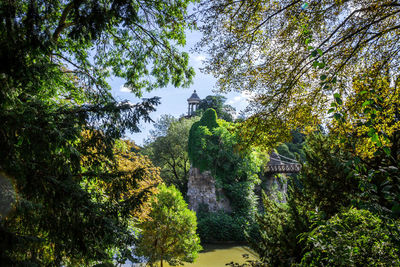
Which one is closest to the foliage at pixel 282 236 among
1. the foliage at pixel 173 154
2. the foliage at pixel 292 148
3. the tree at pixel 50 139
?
the tree at pixel 50 139

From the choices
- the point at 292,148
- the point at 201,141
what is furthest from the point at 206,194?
the point at 292,148

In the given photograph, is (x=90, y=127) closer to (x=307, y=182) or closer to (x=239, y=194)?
(x=307, y=182)

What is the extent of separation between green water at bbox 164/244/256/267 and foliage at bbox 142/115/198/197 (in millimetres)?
7812

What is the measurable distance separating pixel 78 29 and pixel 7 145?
177 cm

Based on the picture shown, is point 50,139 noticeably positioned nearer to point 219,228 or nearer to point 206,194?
point 219,228

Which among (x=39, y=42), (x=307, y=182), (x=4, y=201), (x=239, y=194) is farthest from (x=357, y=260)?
(x=239, y=194)

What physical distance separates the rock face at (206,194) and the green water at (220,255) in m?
2.87

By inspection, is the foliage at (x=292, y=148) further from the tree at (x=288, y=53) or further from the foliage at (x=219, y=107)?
the tree at (x=288, y=53)

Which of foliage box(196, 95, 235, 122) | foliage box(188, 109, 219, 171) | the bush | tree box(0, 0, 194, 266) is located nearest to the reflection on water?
the bush

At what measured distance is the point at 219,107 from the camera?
32.1 metres

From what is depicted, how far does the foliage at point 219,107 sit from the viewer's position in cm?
3136

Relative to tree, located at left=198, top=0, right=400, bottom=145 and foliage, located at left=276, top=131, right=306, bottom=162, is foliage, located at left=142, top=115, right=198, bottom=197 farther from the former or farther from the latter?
tree, located at left=198, top=0, right=400, bottom=145

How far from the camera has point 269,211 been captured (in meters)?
4.83

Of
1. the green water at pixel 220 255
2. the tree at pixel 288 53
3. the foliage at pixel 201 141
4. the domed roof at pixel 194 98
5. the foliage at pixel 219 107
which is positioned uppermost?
the domed roof at pixel 194 98
